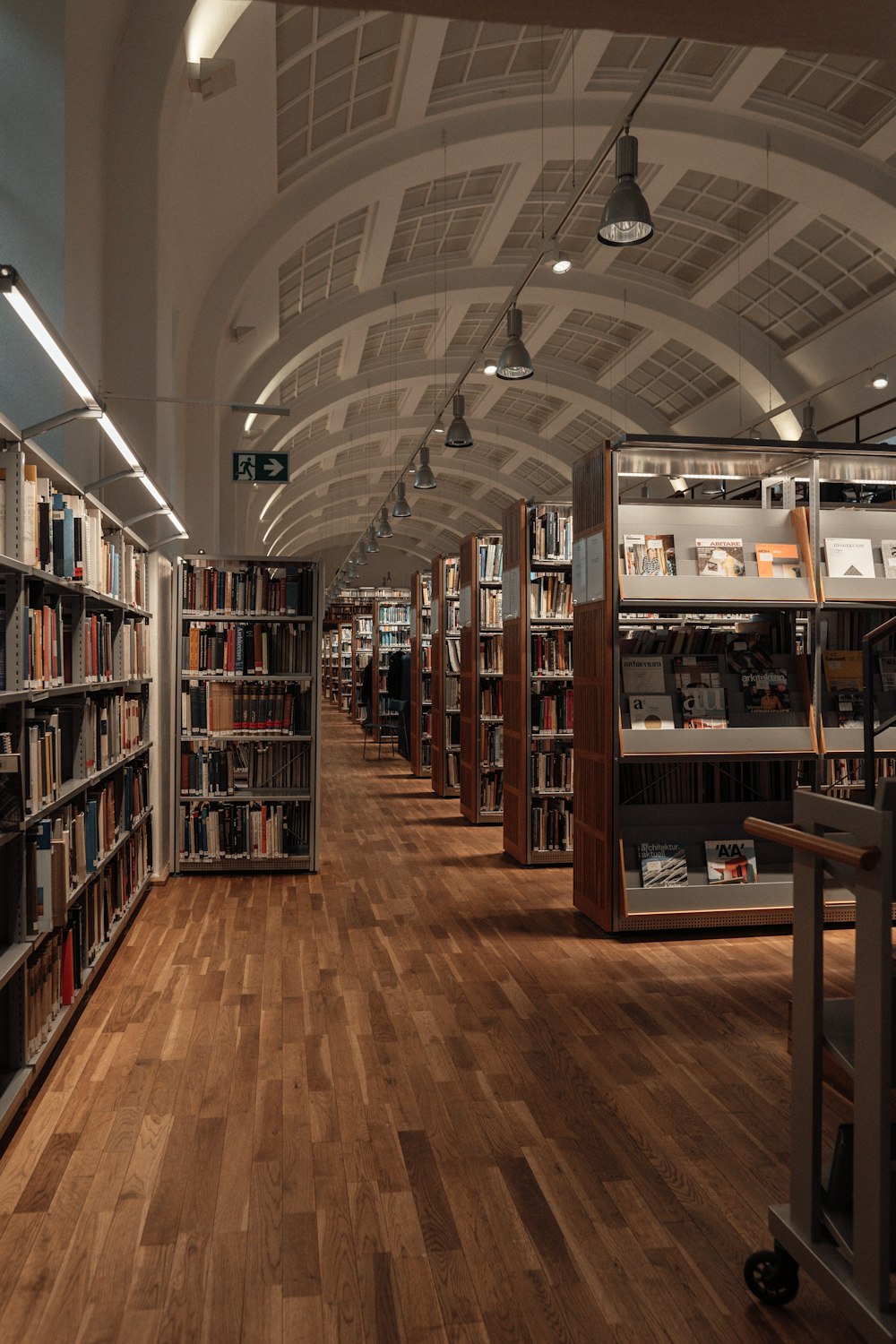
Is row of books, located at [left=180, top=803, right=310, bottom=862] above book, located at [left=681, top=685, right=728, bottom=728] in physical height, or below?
below

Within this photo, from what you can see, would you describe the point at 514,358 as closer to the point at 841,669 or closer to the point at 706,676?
the point at 706,676

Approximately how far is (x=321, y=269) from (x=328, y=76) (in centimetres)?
405

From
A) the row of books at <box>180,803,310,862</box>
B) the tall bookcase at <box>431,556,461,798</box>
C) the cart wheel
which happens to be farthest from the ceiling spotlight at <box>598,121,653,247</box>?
the tall bookcase at <box>431,556,461,798</box>

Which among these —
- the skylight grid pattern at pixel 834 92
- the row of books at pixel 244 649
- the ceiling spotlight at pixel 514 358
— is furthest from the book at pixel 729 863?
the skylight grid pattern at pixel 834 92

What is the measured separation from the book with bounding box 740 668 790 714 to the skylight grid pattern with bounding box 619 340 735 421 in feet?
36.4

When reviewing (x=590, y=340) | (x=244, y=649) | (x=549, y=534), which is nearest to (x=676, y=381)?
(x=590, y=340)

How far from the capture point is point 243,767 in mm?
7293

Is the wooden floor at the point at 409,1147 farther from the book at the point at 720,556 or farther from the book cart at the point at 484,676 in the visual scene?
the book cart at the point at 484,676

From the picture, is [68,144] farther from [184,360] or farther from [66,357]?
[184,360]

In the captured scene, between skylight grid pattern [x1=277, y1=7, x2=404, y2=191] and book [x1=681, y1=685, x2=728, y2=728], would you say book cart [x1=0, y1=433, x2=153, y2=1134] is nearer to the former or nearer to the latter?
book [x1=681, y1=685, x2=728, y2=728]

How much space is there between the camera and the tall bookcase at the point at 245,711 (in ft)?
23.6

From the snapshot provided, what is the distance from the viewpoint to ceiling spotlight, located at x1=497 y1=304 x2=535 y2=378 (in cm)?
851

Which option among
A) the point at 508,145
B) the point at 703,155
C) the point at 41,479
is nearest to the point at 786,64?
the point at 703,155

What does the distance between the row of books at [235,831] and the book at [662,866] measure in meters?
2.72
